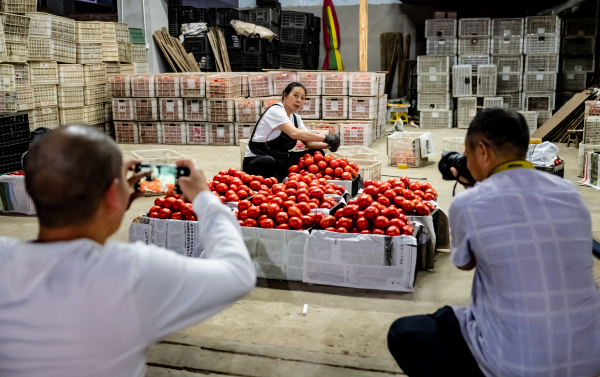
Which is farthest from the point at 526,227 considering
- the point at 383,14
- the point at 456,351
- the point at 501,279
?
the point at 383,14

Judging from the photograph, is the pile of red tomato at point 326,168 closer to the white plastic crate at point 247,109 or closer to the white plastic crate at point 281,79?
the white plastic crate at point 247,109

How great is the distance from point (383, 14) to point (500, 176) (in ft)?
52.8

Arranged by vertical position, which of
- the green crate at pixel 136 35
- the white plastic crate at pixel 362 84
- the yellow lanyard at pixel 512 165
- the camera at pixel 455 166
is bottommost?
the camera at pixel 455 166

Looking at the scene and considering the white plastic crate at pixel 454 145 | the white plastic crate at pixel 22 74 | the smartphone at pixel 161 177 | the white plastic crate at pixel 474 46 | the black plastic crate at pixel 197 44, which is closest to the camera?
the smartphone at pixel 161 177

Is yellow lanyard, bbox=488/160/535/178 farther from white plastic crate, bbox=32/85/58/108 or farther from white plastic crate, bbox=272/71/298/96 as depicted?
white plastic crate, bbox=32/85/58/108

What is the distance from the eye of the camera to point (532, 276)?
1843mm

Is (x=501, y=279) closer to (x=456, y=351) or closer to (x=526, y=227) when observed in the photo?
(x=526, y=227)

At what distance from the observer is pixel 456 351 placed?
212 cm

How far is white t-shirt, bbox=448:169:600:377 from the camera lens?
1840mm

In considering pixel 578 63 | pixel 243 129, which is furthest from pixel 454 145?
pixel 578 63

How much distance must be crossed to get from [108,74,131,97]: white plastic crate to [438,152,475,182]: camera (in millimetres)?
10522

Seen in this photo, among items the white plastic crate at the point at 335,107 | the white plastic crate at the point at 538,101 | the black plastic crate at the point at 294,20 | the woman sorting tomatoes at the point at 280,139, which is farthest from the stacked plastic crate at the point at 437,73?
the woman sorting tomatoes at the point at 280,139

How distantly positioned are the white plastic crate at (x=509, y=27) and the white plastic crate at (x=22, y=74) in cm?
1133

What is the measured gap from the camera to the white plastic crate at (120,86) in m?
11.9
